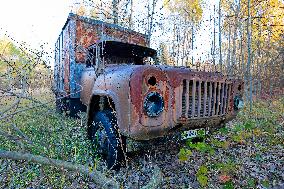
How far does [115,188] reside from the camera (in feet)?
9.17

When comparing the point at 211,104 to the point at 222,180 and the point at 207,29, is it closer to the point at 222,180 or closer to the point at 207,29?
the point at 222,180

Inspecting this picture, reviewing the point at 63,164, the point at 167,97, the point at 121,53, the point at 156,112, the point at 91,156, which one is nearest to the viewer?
the point at 63,164

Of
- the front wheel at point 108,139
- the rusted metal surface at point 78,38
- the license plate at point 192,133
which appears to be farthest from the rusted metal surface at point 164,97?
the rusted metal surface at point 78,38

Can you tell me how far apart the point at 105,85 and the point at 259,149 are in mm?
3255

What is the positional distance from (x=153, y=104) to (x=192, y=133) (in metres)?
0.90

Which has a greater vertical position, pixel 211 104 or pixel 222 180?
pixel 211 104

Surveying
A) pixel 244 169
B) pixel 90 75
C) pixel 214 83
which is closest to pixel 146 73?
pixel 214 83

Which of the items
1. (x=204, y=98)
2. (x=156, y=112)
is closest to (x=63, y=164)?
(x=156, y=112)

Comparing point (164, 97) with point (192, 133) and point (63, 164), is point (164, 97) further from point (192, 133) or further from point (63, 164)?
point (63, 164)

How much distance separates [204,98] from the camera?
3.44 m

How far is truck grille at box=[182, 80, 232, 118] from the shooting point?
3230mm

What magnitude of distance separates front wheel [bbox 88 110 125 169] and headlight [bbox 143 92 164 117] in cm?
59

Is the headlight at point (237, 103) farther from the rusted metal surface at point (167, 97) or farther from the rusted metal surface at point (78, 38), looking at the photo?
the rusted metal surface at point (78, 38)

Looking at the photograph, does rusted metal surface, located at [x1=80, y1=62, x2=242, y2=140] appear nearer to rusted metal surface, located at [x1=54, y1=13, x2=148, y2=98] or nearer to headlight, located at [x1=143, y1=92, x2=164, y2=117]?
headlight, located at [x1=143, y1=92, x2=164, y2=117]
